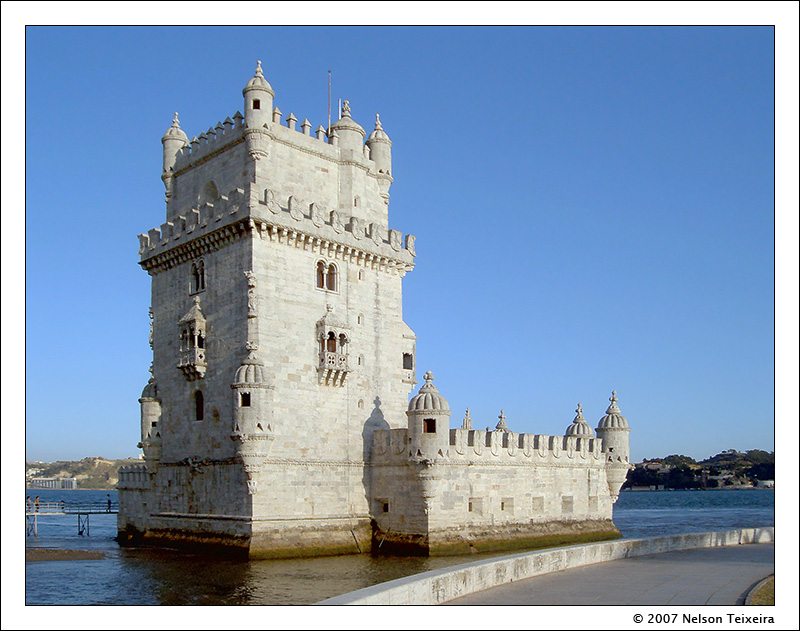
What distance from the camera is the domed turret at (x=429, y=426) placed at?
36750mm

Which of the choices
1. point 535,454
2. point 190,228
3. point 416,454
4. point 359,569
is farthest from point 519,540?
point 190,228

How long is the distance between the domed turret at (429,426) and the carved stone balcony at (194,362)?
9714 millimetres

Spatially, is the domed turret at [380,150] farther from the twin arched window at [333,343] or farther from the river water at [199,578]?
the river water at [199,578]

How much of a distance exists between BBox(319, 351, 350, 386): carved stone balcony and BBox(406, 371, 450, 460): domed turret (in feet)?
11.7

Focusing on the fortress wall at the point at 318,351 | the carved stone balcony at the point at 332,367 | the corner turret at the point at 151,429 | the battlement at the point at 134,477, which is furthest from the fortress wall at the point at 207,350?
the carved stone balcony at the point at 332,367

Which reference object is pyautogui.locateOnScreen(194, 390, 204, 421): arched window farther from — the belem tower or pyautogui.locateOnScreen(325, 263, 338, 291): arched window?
pyautogui.locateOnScreen(325, 263, 338, 291): arched window

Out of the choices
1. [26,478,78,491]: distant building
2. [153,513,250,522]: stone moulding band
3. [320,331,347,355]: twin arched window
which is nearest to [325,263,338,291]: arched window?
[320,331,347,355]: twin arched window

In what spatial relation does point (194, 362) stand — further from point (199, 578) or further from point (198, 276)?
point (199, 578)

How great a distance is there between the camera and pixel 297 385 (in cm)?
3681

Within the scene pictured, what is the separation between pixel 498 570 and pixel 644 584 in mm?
3551

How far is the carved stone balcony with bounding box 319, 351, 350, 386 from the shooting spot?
37625mm

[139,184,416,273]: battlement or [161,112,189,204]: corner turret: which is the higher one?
[161,112,189,204]: corner turret

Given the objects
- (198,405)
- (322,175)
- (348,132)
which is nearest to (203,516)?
(198,405)

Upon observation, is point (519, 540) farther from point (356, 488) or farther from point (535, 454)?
point (356, 488)
